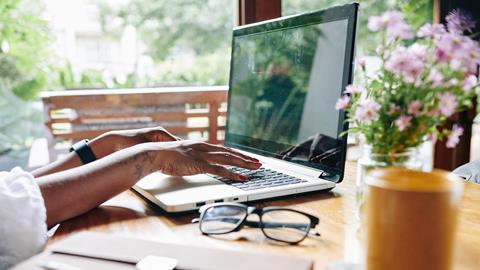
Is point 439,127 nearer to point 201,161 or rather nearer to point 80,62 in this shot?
point 201,161

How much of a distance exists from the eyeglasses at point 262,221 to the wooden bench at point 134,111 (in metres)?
1.32

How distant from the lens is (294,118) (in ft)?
3.67

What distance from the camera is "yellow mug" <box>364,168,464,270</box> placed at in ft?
1.54

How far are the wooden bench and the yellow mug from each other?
161 cm

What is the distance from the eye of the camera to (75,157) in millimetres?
1170

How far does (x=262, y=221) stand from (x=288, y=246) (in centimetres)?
7

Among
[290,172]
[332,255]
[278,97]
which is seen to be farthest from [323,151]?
[332,255]

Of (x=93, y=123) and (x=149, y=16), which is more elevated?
(x=149, y=16)

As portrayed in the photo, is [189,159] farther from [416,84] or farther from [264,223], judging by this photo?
[416,84]

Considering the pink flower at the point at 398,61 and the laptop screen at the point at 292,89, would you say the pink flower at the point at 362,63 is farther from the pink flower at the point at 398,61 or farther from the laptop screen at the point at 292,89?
the laptop screen at the point at 292,89

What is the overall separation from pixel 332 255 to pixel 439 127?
0.76 ft

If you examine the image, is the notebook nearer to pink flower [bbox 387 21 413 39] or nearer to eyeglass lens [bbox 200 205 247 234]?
eyeglass lens [bbox 200 205 247 234]

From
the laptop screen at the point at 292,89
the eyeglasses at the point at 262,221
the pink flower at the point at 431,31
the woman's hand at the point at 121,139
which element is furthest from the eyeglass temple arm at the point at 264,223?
the woman's hand at the point at 121,139

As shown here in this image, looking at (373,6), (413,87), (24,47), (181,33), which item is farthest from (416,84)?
(373,6)
